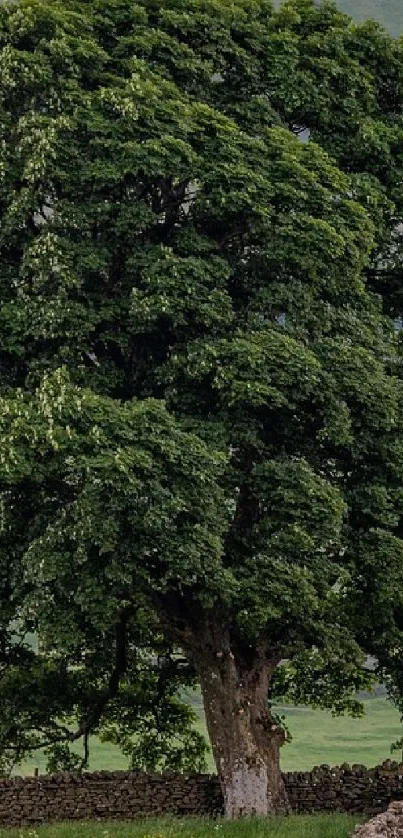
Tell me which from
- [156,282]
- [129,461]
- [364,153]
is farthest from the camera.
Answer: [364,153]

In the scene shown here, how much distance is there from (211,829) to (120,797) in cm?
754

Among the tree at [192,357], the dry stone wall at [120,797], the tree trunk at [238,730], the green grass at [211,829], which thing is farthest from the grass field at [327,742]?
the green grass at [211,829]

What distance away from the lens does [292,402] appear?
26969 millimetres

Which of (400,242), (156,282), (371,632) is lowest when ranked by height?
(371,632)

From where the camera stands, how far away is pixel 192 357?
Answer: 26.0 m

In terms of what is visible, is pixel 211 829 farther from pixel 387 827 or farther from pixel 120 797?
pixel 120 797

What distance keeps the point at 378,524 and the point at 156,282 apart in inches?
314

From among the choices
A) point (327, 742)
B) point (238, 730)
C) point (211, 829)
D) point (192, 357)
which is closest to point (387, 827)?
point (211, 829)

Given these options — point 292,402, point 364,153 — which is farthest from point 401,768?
point 364,153

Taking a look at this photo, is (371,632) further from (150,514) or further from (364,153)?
(364,153)

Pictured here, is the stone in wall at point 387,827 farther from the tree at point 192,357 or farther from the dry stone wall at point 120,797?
the dry stone wall at point 120,797

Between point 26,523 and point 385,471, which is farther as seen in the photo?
point 385,471

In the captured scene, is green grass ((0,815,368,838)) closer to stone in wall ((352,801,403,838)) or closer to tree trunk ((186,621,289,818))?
tree trunk ((186,621,289,818))

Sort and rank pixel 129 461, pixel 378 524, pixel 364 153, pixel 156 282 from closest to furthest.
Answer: pixel 129 461 < pixel 156 282 < pixel 378 524 < pixel 364 153
